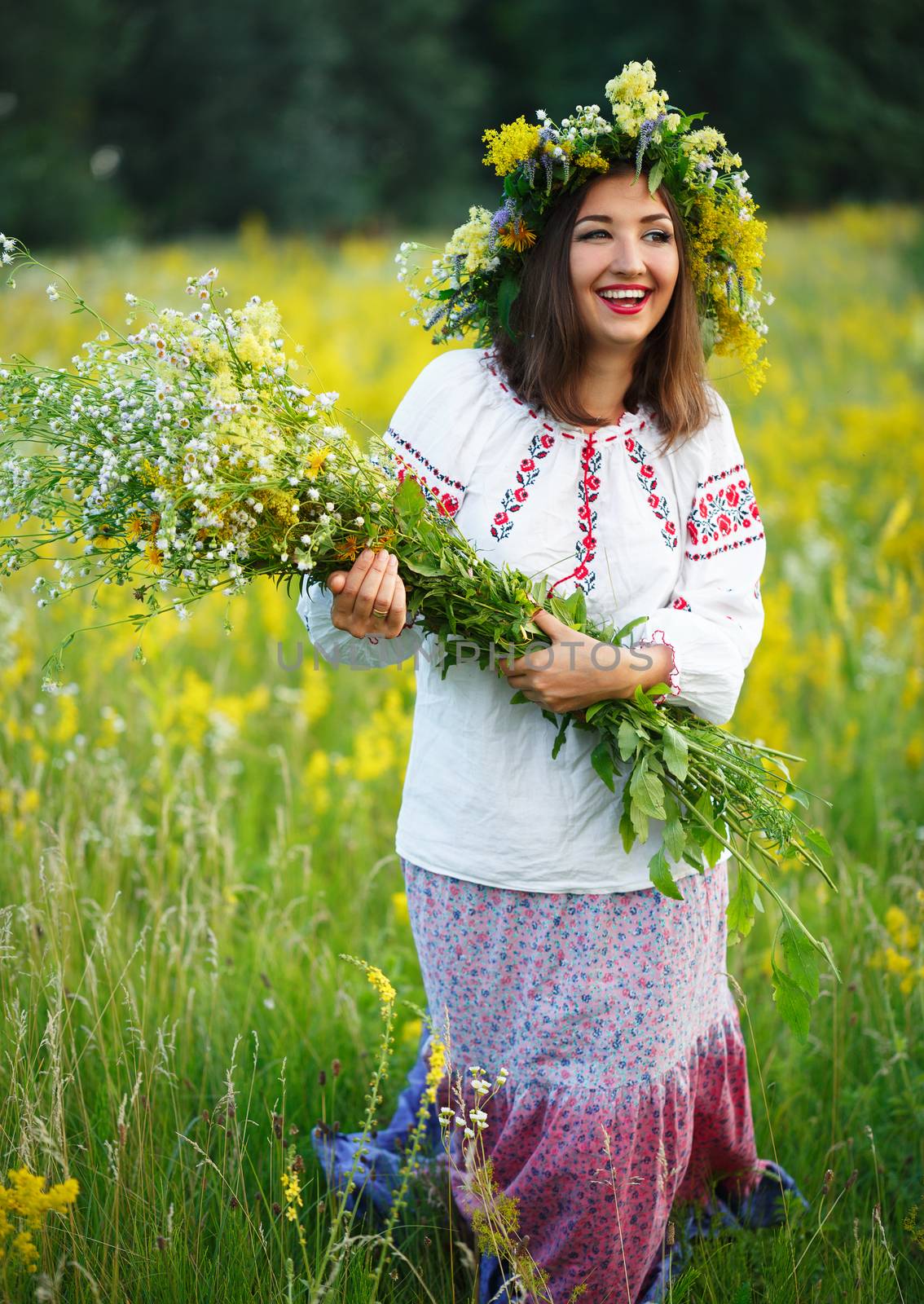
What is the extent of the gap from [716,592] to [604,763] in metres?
0.37

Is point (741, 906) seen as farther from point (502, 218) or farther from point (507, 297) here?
point (502, 218)

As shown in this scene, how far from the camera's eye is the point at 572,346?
195cm

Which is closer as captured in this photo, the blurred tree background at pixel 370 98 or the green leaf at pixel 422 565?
the green leaf at pixel 422 565

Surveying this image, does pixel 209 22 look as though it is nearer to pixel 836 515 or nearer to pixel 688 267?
pixel 836 515

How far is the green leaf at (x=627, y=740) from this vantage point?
1816 millimetres

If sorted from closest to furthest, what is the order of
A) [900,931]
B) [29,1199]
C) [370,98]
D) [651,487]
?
[29,1199] < [651,487] < [900,931] < [370,98]

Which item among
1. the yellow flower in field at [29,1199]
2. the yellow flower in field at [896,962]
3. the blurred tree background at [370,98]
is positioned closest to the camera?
the yellow flower in field at [29,1199]

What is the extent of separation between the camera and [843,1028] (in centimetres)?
265

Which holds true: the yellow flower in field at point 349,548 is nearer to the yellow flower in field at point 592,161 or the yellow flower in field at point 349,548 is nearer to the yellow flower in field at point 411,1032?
the yellow flower in field at point 592,161

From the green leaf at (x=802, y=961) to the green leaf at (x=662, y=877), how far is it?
25 cm

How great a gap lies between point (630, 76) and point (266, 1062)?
83.7 inches

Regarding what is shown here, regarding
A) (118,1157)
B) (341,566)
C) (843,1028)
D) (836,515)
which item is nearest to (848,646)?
(836,515)

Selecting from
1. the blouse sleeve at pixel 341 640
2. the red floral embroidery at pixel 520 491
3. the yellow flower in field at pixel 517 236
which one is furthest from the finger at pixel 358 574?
the yellow flower in field at pixel 517 236

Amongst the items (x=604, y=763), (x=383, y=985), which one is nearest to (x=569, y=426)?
(x=604, y=763)
